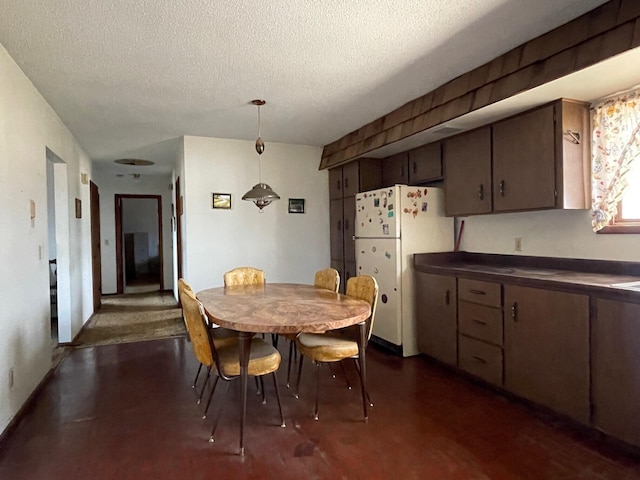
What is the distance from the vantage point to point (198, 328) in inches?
89.0

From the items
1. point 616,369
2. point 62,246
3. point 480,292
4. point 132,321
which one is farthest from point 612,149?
point 132,321

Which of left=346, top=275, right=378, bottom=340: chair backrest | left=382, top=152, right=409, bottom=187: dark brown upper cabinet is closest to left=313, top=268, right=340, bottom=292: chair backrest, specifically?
left=346, top=275, right=378, bottom=340: chair backrest

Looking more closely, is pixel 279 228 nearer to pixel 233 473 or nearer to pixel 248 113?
pixel 248 113

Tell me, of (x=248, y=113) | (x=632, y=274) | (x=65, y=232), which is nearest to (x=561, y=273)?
(x=632, y=274)

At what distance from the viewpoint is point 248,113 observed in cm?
377

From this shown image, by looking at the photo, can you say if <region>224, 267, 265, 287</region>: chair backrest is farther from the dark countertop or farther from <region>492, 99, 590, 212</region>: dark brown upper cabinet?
<region>492, 99, 590, 212</region>: dark brown upper cabinet

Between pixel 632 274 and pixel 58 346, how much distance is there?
17.1 ft

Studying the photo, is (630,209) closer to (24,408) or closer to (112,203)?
(24,408)

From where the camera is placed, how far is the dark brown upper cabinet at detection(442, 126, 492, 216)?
3.23m

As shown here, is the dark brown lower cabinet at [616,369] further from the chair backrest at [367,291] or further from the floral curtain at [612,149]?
the chair backrest at [367,291]

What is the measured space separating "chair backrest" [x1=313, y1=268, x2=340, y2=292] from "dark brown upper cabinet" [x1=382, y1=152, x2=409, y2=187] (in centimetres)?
150

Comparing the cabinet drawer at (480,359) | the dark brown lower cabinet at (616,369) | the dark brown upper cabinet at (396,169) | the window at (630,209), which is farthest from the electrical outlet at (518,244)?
the dark brown upper cabinet at (396,169)

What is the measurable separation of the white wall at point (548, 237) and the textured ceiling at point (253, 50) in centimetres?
133

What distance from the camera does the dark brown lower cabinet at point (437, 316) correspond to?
10.8ft
